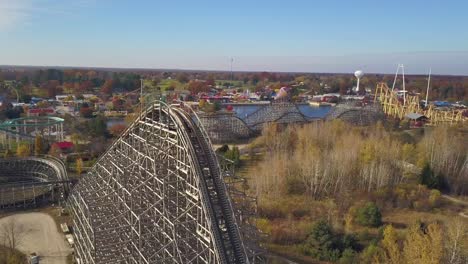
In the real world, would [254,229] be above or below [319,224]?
above

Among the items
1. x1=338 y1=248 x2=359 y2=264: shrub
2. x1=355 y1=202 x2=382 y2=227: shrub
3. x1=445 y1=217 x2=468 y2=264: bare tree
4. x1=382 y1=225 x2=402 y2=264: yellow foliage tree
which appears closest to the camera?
x1=382 y1=225 x2=402 y2=264: yellow foliage tree

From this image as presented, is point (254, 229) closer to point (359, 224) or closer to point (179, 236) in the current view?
point (179, 236)

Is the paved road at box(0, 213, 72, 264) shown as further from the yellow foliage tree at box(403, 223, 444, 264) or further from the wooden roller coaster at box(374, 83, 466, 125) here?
the wooden roller coaster at box(374, 83, 466, 125)

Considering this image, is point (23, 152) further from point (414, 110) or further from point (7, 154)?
point (414, 110)

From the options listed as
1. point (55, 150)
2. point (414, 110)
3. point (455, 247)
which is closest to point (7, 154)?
point (55, 150)

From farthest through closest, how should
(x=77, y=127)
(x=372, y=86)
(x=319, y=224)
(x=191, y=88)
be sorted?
(x=372, y=86) < (x=191, y=88) < (x=77, y=127) < (x=319, y=224)

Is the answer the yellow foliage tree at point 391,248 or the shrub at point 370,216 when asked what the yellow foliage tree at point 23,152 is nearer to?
the shrub at point 370,216

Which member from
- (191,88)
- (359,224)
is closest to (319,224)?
(359,224)

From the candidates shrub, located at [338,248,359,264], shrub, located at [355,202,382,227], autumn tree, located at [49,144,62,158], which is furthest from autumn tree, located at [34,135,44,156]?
shrub, located at [338,248,359,264]
